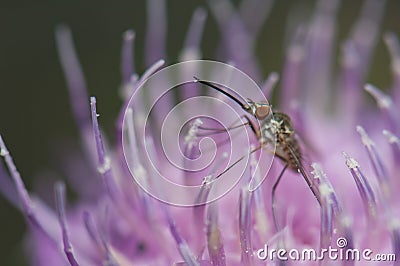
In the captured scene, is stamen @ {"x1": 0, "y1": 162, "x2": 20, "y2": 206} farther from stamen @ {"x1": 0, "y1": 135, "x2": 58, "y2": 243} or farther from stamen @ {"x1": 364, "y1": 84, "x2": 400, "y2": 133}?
stamen @ {"x1": 364, "y1": 84, "x2": 400, "y2": 133}

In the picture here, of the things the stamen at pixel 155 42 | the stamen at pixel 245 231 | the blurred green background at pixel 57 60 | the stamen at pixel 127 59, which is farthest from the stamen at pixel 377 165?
the blurred green background at pixel 57 60

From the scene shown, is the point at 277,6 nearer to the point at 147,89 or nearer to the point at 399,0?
the point at 399,0

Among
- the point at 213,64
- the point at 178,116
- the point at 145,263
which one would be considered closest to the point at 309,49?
the point at 213,64

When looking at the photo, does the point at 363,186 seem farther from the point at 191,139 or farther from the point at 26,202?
the point at 26,202

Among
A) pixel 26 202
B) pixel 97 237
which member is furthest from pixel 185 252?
pixel 26 202

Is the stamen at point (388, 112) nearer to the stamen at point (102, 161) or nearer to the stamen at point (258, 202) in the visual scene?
the stamen at point (258, 202)

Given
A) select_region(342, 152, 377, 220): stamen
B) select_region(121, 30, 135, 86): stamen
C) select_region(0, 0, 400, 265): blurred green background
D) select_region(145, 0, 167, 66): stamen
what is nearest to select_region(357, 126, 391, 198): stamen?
select_region(342, 152, 377, 220): stamen
